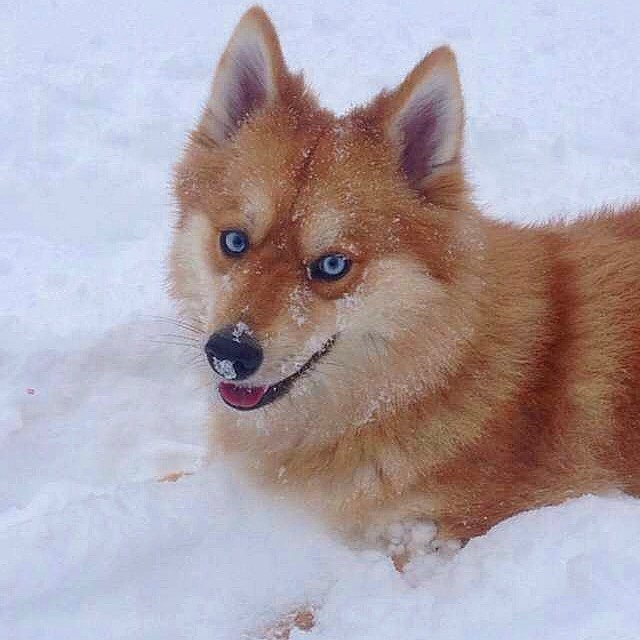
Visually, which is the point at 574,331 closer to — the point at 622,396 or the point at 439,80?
the point at 622,396

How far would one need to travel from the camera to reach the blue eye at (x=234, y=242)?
300cm

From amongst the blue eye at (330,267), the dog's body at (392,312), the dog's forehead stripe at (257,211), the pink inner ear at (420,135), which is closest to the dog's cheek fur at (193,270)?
the dog's body at (392,312)

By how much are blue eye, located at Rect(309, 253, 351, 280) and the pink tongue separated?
1.37 ft

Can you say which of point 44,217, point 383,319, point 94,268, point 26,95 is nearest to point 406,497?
point 383,319

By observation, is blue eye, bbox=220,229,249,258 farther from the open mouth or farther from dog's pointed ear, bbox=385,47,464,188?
dog's pointed ear, bbox=385,47,464,188

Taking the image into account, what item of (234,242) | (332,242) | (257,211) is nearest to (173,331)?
(234,242)

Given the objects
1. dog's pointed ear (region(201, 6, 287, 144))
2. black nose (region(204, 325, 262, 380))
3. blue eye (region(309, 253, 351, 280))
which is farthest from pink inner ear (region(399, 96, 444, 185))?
black nose (region(204, 325, 262, 380))

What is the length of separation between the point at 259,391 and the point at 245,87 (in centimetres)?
115

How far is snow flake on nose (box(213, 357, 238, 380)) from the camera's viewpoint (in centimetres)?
273

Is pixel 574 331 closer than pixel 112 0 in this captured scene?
Yes

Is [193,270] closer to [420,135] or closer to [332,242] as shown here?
[332,242]

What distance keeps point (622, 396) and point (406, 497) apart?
872mm

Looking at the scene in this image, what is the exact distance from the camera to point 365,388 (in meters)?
3.09

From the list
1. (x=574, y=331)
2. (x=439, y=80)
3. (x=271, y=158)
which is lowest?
(x=574, y=331)
